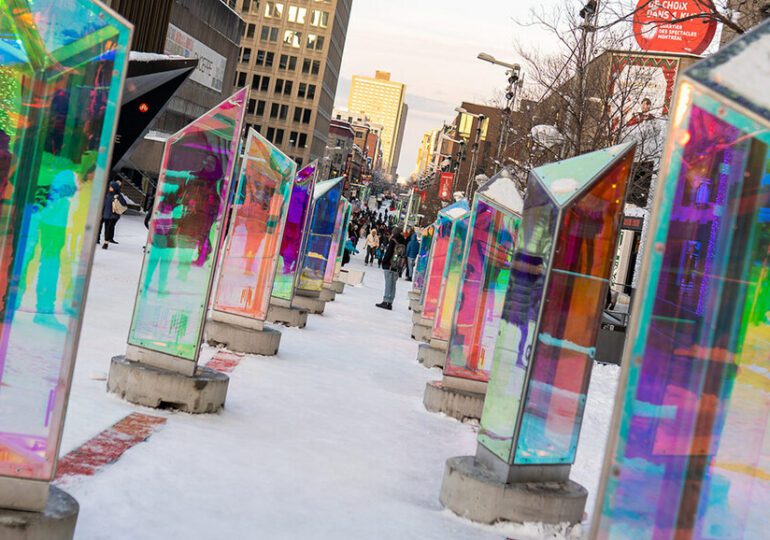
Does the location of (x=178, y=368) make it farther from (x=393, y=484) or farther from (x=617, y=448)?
(x=617, y=448)

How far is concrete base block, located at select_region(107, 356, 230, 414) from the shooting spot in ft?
23.9

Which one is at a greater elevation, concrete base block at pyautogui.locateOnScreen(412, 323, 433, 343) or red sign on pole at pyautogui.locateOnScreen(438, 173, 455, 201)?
red sign on pole at pyautogui.locateOnScreen(438, 173, 455, 201)

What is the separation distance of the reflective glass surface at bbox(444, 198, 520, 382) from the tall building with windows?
10575 centimetres

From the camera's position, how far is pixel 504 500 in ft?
19.2

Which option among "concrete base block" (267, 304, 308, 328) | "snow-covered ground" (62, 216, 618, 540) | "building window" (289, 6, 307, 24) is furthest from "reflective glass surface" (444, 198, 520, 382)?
"building window" (289, 6, 307, 24)

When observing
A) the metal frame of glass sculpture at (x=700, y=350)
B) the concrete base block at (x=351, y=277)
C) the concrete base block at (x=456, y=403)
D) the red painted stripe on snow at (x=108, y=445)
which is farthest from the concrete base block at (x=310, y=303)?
the metal frame of glass sculpture at (x=700, y=350)

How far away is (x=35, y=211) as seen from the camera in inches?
156

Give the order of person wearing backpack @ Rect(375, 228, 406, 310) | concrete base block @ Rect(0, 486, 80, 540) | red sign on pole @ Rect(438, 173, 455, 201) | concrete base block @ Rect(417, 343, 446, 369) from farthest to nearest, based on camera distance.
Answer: red sign on pole @ Rect(438, 173, 455, 201) → person wearing backpack @ Rect(375, 228, 406, 310) → concrete base block @ Rect(417, 343, 446, 369) → concrete base block @ Rect(0, 486, 80, 540)

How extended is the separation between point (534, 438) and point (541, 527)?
57 cm

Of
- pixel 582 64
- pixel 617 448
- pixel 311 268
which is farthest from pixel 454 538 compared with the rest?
pixel 582 64

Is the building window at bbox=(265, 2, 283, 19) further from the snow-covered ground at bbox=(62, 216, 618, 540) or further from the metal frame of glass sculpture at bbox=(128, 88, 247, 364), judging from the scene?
the metal frame of glass sculpture at bbox=(128, 88, 247, 364)

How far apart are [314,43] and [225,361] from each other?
362ft

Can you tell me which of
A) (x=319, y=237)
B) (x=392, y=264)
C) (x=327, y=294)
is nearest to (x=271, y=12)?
(x=392, y=264)

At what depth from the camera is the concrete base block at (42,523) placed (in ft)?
11.9
